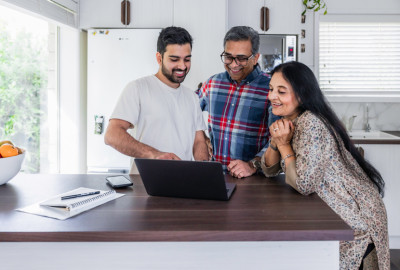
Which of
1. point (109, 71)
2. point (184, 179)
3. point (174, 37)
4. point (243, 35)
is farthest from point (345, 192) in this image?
point (109, 71)

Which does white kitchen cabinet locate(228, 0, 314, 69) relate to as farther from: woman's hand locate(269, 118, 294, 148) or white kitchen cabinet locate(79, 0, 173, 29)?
woman's hand locate(269, 118, 294, 148)

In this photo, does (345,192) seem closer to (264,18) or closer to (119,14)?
(264,18)

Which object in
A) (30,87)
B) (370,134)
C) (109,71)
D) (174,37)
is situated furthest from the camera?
(370,134)

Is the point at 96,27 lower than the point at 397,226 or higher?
higher

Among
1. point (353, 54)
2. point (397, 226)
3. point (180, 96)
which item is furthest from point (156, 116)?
point (353, 54)

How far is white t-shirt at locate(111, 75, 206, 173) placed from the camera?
2145 mm

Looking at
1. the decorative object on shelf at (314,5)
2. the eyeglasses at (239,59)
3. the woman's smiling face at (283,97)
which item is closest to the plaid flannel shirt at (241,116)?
the eyeglasses at (239,59)

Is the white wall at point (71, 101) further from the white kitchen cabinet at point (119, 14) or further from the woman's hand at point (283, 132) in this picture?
the woman's hand at point (283, 132)

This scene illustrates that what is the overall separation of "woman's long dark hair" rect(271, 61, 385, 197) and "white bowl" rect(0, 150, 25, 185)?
3.80ft

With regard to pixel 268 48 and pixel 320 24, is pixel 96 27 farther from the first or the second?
pixel 320 24

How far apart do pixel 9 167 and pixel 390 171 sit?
290 centimetres

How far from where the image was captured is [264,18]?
374 cm

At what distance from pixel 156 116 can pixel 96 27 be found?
1788 mm

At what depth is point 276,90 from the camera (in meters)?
1.74
